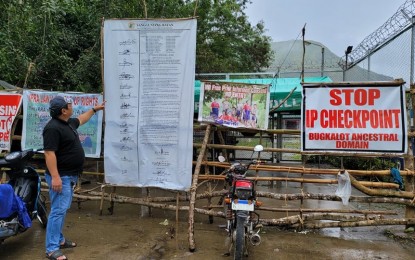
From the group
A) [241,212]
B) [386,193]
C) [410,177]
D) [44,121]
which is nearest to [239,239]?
[241,212]

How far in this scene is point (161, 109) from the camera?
498cm

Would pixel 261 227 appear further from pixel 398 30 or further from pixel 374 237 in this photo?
pixel 398 30

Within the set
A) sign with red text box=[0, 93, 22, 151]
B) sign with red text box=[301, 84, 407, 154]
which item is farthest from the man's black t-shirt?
sign with red text box=[301, 84, 407, 154]

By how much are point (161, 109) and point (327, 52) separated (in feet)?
34.9

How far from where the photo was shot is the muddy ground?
14.0 ft

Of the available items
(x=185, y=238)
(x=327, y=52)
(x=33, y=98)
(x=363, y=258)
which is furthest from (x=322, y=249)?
(x=327, y=52)

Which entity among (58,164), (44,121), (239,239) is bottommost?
(239,239)

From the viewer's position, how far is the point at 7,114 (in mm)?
5969

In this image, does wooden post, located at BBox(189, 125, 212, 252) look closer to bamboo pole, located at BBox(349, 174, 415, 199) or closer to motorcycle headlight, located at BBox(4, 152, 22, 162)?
bamboo pole, located at BBox(349, 174, 415, 199)

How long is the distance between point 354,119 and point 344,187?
2.95ft

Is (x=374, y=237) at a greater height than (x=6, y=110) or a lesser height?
lesser

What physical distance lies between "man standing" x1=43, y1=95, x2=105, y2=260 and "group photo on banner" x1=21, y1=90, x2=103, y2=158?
5.76 feet

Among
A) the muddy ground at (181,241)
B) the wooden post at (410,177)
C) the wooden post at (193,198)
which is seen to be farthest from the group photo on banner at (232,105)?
the wooden post at (410,177)

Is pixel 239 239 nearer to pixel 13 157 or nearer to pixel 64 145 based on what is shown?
pixel 64 145
